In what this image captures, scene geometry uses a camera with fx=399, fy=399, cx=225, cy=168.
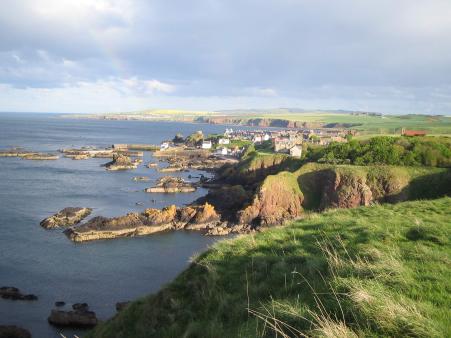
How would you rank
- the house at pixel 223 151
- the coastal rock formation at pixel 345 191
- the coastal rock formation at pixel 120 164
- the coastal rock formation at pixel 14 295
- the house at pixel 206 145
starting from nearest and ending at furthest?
the coastal rock formation at pixel 14 295, the coastal rock formation at pixel 345 191, the coastal rock formation at pixel 120 164, the house at pixel 223 151, the house at pixel 206 145

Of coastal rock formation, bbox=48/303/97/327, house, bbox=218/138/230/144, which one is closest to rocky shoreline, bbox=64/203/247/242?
coastal rock formation, bbox=48/303/97/327

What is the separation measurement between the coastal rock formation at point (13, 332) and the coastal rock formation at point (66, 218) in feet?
94.6

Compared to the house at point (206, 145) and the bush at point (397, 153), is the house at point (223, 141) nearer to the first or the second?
the house at point (206, 145)

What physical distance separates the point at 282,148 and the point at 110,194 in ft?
195

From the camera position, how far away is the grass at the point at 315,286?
19.7 feet

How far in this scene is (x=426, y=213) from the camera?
1566cm

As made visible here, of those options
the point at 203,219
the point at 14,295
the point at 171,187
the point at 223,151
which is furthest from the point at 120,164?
the point at 14,295

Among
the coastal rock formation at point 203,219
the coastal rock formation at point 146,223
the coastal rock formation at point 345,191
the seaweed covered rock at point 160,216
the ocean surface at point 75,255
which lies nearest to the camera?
the ocean surface at point 75,255

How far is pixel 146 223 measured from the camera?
5903cm

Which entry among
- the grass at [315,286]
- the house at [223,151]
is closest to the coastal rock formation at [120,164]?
the house at [223,151]

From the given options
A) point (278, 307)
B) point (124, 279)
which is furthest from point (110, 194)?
point (278, 307)

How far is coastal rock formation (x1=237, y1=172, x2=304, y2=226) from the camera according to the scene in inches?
2443

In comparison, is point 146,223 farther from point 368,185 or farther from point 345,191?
point 368,185

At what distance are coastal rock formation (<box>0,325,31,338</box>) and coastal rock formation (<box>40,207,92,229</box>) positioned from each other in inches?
1135
